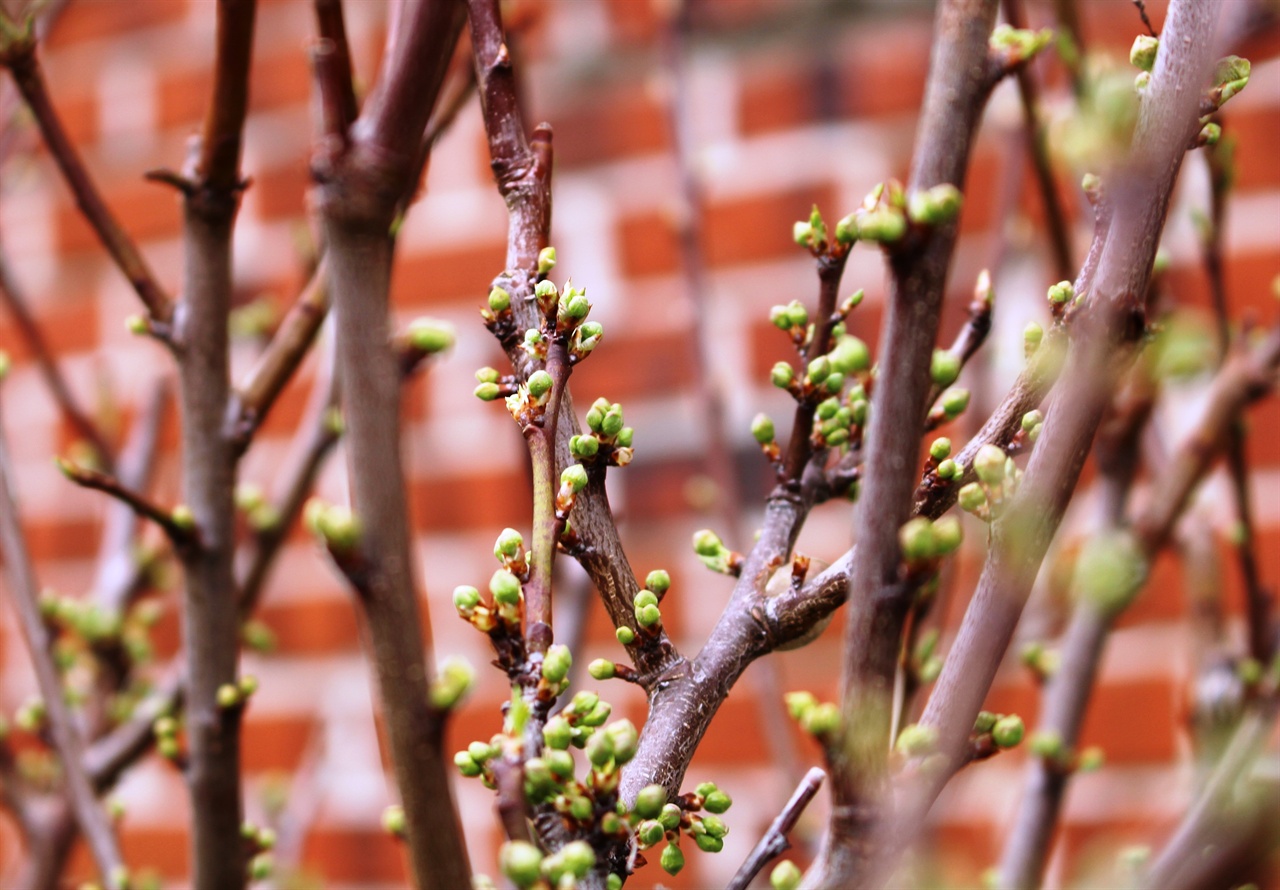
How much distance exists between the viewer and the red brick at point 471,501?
77cm

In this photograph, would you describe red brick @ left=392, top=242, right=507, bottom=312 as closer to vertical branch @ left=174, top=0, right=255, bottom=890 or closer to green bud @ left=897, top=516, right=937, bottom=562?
vertical branch @ left=174, top=0, right=255, bottom=890

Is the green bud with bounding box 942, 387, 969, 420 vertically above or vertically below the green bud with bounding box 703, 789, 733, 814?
above

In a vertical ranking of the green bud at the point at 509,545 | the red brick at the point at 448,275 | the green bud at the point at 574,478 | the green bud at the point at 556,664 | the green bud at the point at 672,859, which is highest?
the red brick at the point at 448,275

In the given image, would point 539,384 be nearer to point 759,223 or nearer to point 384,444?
point 384,444

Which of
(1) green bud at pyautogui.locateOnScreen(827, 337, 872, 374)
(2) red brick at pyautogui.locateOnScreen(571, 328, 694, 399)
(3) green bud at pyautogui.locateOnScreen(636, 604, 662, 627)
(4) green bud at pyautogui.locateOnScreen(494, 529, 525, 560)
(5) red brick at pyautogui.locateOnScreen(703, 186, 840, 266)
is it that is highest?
(5) red brick at pyautogui.locateOnScreen(703, 186, 840, 266)

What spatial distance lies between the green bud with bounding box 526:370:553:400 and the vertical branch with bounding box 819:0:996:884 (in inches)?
2.4

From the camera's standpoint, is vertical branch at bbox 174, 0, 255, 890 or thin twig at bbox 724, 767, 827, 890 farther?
vertical branch at bbox 174, 0, 255, 890

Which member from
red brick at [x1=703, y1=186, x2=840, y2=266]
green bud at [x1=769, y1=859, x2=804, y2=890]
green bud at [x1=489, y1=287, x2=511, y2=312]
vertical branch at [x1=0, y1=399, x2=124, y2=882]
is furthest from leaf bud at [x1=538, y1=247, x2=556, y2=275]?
red brick at [x1=703, y1=186, x2=840, y2=266]

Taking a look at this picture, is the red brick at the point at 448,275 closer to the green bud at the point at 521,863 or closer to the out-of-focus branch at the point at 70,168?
the out-of-focus branch at the point at 70,168

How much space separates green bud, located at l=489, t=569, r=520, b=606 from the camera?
0.58 ft

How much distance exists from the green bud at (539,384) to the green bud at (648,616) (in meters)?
0.04

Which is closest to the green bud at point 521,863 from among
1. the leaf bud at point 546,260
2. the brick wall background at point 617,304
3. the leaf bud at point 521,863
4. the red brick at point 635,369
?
the leaf bud at point 521,863

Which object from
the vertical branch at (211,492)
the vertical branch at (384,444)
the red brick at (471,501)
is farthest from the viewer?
the red brick at (471,501)

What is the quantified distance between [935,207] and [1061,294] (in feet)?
0.15
